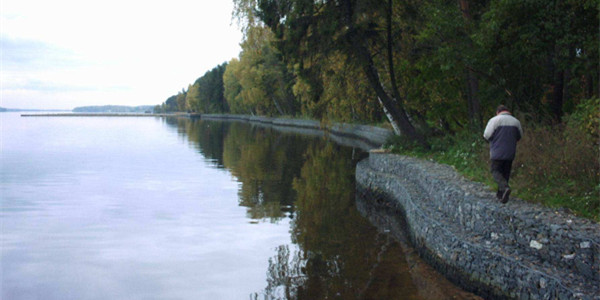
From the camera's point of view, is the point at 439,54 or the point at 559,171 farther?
the point at 439,54

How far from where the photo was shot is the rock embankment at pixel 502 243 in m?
6.87

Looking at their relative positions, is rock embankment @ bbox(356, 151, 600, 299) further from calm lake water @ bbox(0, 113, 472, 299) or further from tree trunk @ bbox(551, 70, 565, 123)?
tree trunk @ bbox(551, 70, 565, 123)

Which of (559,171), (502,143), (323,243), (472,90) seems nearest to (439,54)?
(472,90)

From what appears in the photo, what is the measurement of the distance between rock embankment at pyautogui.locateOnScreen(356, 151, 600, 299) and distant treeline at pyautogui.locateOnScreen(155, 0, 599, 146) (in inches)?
157

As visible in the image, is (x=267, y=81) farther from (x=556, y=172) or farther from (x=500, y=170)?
(x=500, y=170)

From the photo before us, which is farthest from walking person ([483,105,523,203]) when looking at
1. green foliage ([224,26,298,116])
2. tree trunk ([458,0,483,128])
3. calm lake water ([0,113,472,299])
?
green foliage ([224,26,298,116])

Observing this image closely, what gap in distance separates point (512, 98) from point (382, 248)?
8.10m

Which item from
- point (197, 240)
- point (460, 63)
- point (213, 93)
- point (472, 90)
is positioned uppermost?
point (213, 93)

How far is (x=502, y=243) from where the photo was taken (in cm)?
834

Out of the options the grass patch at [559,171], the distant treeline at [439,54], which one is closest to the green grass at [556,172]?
the grass patch at [559,171]

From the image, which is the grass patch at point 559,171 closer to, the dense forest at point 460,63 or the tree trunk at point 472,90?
the dense forest at point 460,63

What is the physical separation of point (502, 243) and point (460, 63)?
897 cm

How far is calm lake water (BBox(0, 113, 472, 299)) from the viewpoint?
8953mm

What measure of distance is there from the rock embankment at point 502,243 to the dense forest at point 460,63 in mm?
1231
